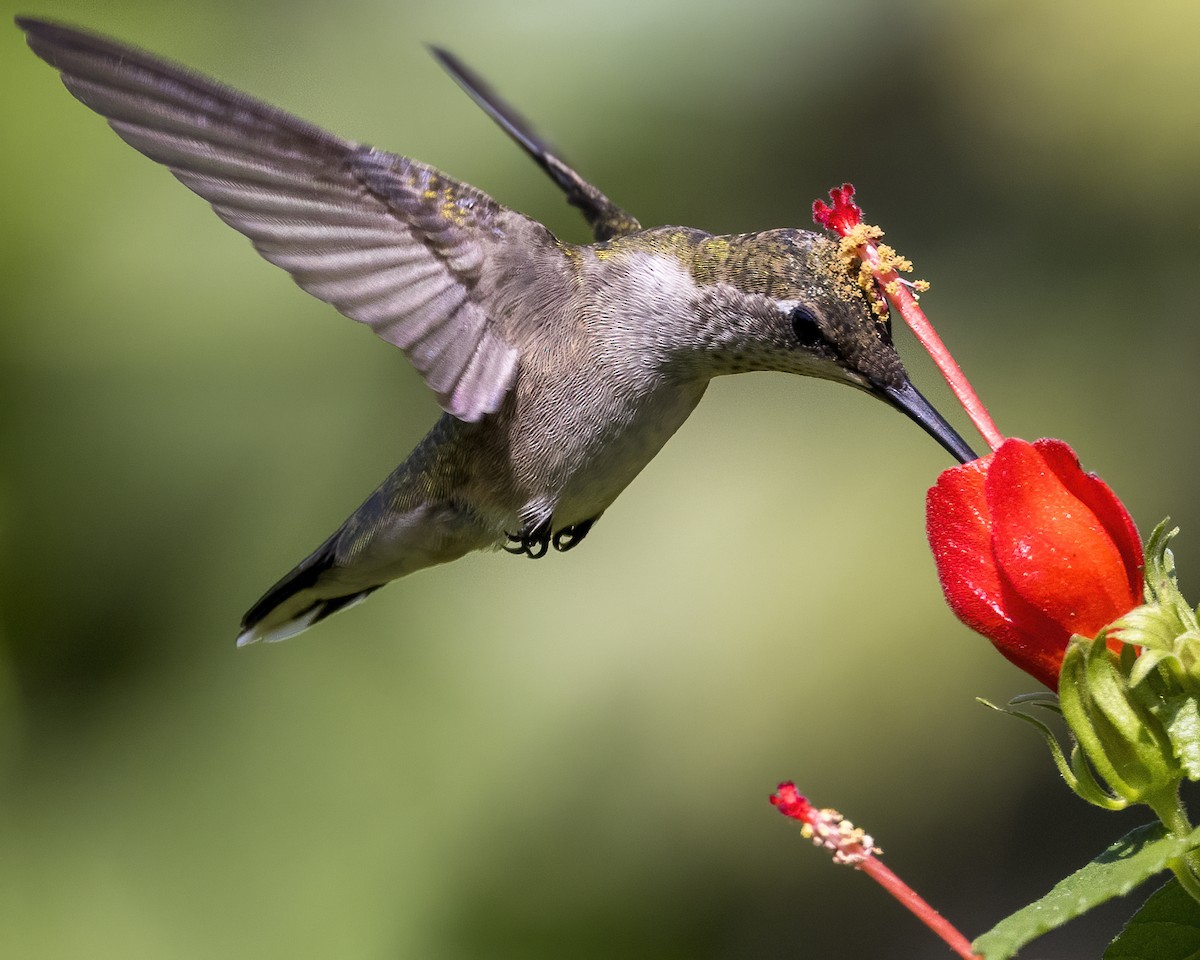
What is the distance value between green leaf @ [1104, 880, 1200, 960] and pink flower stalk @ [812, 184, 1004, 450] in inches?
12.8

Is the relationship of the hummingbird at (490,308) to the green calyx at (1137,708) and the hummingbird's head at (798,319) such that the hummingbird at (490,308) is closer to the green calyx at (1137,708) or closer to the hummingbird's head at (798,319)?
the hummingbird's head at (798,319)

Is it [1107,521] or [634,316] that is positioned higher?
[634,316]

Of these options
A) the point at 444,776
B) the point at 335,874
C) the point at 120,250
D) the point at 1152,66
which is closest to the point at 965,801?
the point at 444,776

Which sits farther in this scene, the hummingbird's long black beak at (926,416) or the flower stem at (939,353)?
the hummingbird's long black beak at (926,416)

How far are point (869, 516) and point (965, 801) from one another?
0.57 m

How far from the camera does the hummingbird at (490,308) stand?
1.11m

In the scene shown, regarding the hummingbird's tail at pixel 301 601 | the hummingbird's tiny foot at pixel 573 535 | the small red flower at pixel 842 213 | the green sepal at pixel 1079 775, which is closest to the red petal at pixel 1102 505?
the green sepal at pixel 1079 775

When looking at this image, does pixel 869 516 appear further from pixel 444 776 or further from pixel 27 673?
pixel 27 673

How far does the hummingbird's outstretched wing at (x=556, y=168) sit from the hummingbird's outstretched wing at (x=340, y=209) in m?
0.23

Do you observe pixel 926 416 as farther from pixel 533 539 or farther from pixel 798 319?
pixel 533 539

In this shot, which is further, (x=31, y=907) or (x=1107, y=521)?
(x=31, y=907)

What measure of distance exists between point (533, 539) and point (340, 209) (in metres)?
0.42

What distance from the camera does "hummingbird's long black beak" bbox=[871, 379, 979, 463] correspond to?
1083mm

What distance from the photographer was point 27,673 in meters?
2.56
